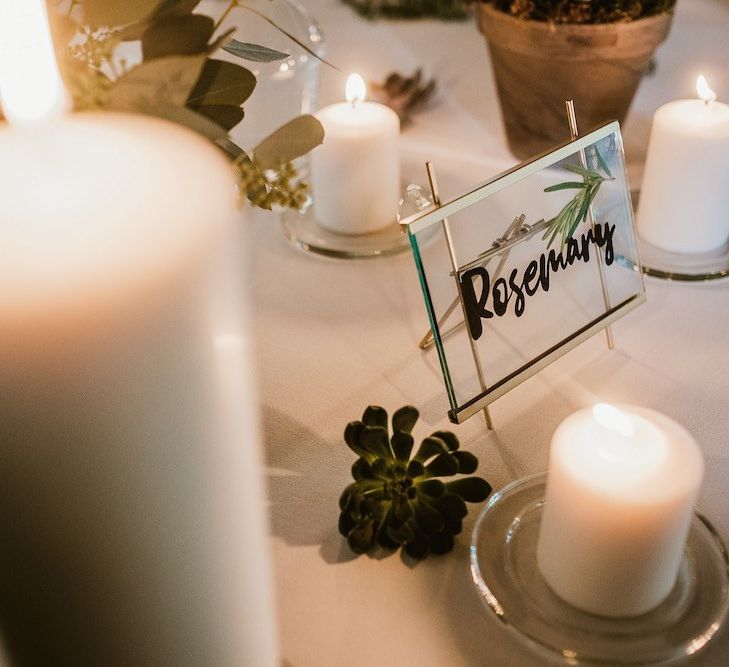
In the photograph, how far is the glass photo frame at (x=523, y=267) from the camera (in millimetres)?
572

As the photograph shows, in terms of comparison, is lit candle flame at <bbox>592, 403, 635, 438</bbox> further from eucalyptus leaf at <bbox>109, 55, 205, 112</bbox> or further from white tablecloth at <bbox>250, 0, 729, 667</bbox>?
eucalyptus leaf at <bbox>109, 55, 205, 112</bbox>

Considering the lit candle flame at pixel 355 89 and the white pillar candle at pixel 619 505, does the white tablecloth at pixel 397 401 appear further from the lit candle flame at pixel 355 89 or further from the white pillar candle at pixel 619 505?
the lit candle flame at pixel 355 89

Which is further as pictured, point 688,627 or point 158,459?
point 688,627

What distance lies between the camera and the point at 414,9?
1457 millimetres

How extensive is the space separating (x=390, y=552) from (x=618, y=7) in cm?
67

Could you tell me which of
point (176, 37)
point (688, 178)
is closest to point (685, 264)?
point (688, 178)

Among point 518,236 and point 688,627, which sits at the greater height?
point 518,236

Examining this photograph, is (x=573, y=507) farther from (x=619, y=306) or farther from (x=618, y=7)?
(x=618, y=7)

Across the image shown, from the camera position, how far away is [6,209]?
19 cm

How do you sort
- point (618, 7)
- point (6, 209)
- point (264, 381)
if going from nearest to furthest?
point (6, 209)
point (264, 381)
point (618, 7)

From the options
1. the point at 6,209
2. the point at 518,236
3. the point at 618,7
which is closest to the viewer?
the point at 6,209

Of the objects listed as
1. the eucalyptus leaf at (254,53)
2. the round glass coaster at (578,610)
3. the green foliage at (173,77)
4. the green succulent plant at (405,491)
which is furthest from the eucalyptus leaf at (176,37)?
the round glass coaster at (578,610)

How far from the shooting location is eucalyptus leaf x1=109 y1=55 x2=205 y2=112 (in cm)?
42

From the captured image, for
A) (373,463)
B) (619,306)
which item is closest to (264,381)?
(373,463)
